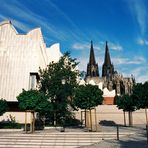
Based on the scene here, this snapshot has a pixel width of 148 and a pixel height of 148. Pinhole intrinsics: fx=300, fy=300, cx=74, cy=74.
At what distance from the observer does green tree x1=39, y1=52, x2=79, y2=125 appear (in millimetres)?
30953

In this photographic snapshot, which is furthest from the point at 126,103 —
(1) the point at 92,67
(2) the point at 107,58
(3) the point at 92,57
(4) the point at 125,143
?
(2) the point at 107,58

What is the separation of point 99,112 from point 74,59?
11606 mm

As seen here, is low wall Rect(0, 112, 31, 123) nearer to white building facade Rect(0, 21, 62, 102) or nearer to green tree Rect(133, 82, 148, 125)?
white building facade Rect(0, 21, 62, 102)

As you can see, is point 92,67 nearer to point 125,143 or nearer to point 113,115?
point 113,115

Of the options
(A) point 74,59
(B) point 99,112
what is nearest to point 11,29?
(A) point 74,59

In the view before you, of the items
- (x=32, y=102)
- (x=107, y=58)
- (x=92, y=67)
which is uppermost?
(x=107, y=58)

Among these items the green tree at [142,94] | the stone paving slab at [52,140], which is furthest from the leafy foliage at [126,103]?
the stone paving slab at [52,140]

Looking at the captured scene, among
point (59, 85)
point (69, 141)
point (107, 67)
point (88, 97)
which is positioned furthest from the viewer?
point (107, 67)

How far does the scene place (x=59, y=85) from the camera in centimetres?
3116

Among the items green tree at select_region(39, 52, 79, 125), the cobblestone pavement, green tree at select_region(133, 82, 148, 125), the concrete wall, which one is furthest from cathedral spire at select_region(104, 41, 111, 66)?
the cobblestone pavement

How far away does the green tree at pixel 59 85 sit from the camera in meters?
31.0

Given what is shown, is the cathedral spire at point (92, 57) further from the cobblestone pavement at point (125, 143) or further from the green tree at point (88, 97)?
the cobblestone pavement at point (125, 143)

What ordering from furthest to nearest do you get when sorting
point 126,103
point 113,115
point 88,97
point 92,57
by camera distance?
point 92,57, point 113,115, point 126,103, point 88,97

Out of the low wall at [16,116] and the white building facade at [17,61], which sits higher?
the white building facade at [17,61]
